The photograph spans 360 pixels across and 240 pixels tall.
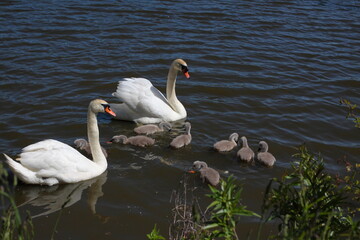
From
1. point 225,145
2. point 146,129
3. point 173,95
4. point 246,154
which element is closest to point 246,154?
point 246,154

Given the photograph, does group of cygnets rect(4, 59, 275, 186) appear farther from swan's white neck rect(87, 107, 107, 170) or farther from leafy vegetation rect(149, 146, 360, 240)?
leafy vegetation rect(149, 146, 360, 240)

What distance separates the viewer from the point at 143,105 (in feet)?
31.9

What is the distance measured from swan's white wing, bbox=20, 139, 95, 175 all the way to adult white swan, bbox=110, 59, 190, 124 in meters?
2.56

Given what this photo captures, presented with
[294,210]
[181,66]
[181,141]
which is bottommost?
[181,141]

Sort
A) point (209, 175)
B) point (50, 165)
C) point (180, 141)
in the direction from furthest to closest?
point (180, 141) → point (209, 175) → point (50, 165)

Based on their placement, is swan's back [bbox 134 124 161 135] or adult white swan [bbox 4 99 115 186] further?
swan's back [bbox 134 124 161 135]

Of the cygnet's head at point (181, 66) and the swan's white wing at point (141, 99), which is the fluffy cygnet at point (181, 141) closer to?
the swan's white wing at point (141, 99)

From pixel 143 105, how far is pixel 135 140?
46.1 inches

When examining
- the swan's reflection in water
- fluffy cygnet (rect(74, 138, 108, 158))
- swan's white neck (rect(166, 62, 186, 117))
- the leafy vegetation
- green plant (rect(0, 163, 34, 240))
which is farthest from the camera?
swan's white neck (rect(166, 62, 186, 117))

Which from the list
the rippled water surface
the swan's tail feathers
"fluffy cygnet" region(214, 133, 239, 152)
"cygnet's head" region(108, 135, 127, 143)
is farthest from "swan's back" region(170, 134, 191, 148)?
the swan's tail feathers

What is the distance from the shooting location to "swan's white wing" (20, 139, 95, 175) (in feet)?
23.5

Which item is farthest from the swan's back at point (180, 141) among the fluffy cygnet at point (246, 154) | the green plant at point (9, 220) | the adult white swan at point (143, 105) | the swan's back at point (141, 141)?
the green plant at point (9, 220)

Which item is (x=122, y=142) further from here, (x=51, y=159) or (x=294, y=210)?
(x=294, y=210)

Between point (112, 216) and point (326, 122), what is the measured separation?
17.5 ft
